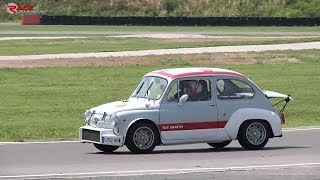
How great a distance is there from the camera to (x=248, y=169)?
12844 mm

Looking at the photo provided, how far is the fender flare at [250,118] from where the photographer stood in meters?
15.4

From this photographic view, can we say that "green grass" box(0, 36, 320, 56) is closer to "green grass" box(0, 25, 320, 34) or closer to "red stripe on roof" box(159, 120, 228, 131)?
"green grass" box(0, 25, 320, 34)

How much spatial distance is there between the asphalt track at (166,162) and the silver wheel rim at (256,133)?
22cm

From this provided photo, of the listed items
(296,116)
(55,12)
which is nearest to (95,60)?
(296,116)

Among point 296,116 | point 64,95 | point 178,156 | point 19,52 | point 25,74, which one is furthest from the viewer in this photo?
point 19,52

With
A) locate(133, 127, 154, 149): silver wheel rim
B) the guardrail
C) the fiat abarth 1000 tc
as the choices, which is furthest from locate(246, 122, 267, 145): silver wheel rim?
the guardrail

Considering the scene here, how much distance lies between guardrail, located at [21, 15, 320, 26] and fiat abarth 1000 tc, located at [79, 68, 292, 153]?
5048 centimetres

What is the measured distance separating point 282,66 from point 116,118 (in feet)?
71.6

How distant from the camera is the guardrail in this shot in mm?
65812

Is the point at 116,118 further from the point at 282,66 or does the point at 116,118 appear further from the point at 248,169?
the point at 282,66

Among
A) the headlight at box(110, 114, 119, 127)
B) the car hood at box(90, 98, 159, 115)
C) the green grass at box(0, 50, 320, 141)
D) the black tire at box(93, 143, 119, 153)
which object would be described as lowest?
the green grass at box(0, 50, 320, 141)

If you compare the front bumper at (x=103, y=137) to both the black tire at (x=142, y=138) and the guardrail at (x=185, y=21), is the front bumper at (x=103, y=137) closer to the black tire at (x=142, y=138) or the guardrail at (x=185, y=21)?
the black tire at (x=142, y=138)

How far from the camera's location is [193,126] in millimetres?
15273

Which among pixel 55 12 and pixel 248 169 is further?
pixel 55 12
